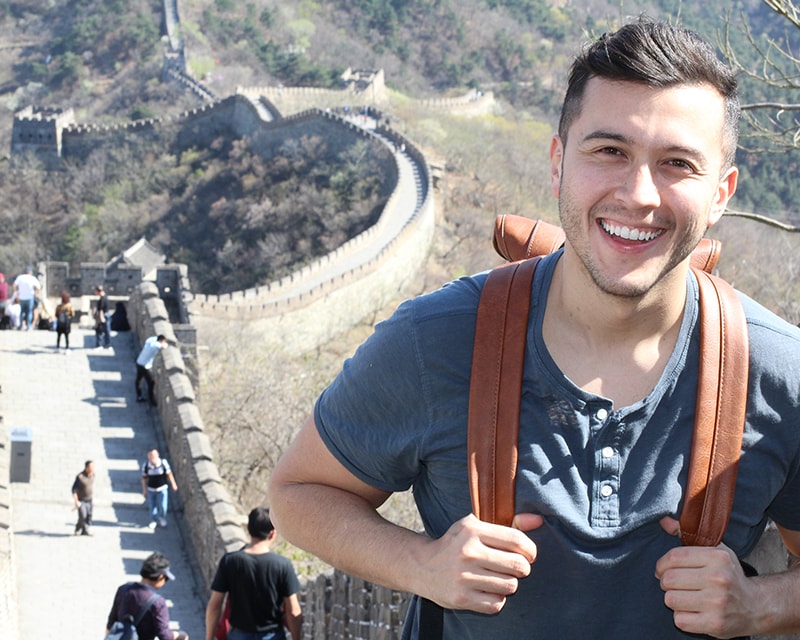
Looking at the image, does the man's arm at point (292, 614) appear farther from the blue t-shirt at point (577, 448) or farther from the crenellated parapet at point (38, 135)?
the crenellated parapet at point (38, 135)

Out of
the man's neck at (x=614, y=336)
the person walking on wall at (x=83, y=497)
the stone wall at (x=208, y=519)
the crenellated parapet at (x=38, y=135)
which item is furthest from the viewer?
the crenellated parapet at (x=38, y=135)

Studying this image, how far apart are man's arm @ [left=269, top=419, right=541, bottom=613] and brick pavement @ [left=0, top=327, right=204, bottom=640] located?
732 centimetres

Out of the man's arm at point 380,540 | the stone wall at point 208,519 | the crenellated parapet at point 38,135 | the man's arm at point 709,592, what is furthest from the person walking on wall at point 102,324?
the crenellated parapet at point 38,135

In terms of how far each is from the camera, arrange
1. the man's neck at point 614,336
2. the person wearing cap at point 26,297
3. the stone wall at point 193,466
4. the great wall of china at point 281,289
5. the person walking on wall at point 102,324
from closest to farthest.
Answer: the man's neck at point 614,336
the great wall of china at point 281,289
the stone wall at point 193,466
the person walking on wall at point 102,324
the person wearing cap at point 26,297

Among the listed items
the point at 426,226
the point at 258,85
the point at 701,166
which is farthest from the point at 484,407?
the point at 258,85

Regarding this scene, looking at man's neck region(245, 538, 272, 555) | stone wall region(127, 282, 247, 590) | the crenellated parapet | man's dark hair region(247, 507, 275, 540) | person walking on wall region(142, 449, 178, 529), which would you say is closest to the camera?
man's dark hair region(247, 507, 275, 540)

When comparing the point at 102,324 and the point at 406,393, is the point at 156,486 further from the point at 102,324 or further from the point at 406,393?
the point at 406,393

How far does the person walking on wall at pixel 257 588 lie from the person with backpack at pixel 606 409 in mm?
3743

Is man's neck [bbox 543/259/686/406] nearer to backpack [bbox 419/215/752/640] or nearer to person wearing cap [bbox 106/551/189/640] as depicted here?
backpack [bbox 419/215/752/640]

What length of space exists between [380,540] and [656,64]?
928 millimetres

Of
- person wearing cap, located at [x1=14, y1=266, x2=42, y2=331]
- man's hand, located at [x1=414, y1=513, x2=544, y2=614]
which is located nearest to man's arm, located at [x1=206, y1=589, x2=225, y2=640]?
man's hand, located at [x1=414, y1=513, x2=544, y2=614]

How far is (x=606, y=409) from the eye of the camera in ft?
7.80

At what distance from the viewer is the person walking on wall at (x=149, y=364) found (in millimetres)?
14359

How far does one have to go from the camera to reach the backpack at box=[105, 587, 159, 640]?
6691 mm
